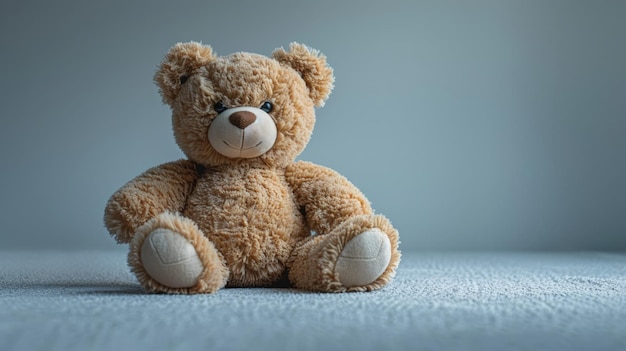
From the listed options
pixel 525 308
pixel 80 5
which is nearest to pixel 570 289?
pixel 525 308

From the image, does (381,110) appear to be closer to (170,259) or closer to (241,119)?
(241,119)

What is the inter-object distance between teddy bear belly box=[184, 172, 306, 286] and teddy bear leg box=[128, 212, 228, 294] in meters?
0.08

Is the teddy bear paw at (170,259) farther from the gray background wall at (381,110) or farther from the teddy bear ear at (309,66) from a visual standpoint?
the gray background wall at (381,110)

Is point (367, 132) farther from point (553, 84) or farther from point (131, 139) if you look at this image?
point (131, 139)

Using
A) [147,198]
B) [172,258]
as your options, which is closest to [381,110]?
[147,198]

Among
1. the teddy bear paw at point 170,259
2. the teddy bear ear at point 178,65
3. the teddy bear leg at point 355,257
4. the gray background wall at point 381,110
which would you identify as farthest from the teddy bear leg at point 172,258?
the gray background wall at point 381,110

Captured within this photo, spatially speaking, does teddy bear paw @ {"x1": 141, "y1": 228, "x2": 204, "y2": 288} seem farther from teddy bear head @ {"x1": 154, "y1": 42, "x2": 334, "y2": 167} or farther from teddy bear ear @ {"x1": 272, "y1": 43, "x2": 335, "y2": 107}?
teddy bear ear @ {"x1": 272, "y1": 43, "x2": 335, "y2": 107}

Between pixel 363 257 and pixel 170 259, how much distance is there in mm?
252

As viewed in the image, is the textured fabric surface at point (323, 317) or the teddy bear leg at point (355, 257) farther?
the teddy bear leg at point (355, 257)

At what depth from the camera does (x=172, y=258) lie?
90 centimetres

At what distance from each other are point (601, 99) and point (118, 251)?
4.91ft

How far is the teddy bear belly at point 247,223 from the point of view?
102cm

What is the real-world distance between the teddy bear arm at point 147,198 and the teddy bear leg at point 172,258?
7 centimetres

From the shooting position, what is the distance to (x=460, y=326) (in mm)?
671
